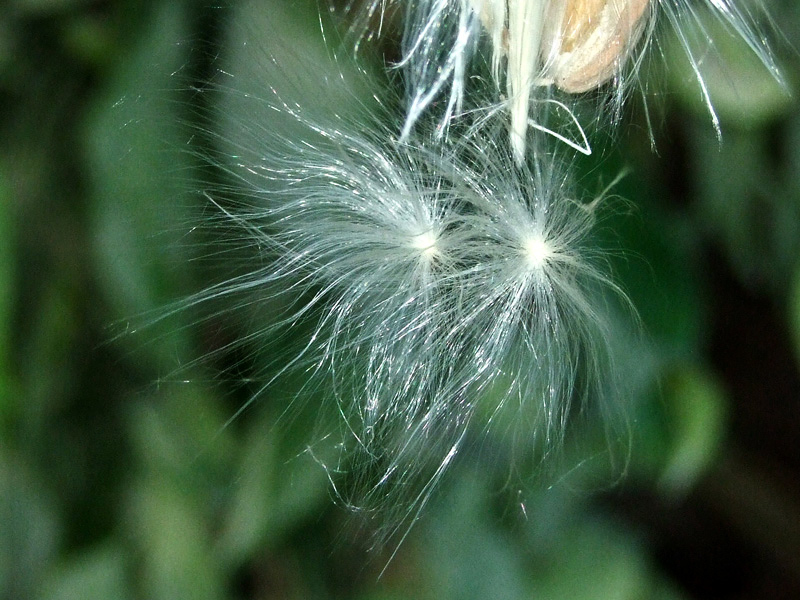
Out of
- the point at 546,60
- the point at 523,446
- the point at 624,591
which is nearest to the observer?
the point at 546,60

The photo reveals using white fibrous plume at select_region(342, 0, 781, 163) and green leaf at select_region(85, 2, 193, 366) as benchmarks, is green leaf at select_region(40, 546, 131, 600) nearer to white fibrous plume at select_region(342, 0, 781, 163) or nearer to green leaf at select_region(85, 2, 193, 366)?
green leaf at select_region(85, 2, 193, 366)

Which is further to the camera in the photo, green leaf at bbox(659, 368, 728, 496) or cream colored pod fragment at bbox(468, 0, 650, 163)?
green leaf at bbox(659, 368, 728, 496)

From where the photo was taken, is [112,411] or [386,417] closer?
[386,417]

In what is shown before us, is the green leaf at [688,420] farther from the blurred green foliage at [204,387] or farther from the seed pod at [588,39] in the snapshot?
the seed pod at [588,39]

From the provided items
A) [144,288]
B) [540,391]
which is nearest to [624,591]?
[540,391]

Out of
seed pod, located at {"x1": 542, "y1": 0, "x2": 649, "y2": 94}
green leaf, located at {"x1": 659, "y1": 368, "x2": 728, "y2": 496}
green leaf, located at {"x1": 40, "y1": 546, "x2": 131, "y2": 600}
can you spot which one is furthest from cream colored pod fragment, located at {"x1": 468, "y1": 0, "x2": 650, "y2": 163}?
green leaf, located at {"x1": 40, "y1": 546, "x2": 131, "y2": 600}

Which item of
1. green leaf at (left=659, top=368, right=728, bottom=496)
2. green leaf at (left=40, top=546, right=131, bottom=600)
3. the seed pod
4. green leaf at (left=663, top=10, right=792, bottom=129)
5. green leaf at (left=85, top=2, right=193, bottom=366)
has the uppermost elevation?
green leaf at (left=85, top=2, right=193, bottom=366)

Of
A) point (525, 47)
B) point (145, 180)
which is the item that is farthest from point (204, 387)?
point (525, 47)

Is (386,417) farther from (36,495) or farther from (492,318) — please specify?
(36,495)

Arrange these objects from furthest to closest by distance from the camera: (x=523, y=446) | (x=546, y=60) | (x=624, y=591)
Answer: (x=624, y=591) < (x=523, y=446) < (x=546, y=60)
